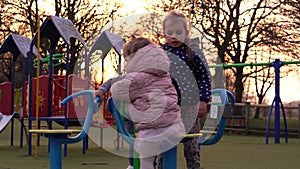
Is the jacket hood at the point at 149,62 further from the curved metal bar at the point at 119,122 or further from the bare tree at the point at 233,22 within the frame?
the bare tree at the point at 233,22

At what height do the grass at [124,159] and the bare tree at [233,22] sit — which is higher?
the bare tree at [233,22]

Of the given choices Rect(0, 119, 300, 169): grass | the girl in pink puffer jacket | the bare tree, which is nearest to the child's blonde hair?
the girl in pink puffer jacket

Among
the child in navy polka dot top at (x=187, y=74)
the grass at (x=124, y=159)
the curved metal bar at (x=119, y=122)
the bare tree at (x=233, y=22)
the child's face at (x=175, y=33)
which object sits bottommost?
the grass at (x=124, y=159)

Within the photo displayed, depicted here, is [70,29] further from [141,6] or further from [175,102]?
[141,6]

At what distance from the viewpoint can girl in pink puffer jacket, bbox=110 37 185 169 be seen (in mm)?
3205

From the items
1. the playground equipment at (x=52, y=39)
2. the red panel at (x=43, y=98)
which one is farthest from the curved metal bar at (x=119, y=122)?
the red panel at (x=43, y=98)

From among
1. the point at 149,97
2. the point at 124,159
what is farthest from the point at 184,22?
the point at 124,159

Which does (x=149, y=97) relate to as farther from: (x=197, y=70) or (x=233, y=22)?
(x=233, y=22)

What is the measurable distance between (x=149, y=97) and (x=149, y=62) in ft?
0.69

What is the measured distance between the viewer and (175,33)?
12.1 feet

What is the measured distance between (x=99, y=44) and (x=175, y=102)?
7.08m

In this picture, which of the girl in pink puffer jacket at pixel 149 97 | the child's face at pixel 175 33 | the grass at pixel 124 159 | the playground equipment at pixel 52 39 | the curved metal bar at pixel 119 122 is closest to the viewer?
the girl in pink puffer jacket at pixel 149 97

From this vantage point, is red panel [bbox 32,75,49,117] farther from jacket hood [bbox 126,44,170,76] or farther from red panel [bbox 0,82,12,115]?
jacket hood [bbox 126,44,170,76]

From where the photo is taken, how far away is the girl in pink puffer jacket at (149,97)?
126 inches
